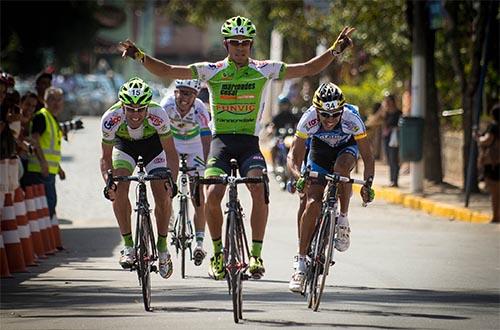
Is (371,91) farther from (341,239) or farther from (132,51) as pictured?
A: (341,239)

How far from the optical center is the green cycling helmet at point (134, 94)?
1287 cm

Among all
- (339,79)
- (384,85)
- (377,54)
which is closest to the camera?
(377,54)

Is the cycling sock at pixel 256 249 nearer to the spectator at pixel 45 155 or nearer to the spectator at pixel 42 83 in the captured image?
the spectator at pixel 45 155

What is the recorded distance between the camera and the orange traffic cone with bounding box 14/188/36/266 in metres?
16.5

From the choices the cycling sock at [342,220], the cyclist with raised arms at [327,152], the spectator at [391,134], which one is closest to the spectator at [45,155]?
the cyclist with raised arms at [327,152]

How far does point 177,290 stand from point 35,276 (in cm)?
216

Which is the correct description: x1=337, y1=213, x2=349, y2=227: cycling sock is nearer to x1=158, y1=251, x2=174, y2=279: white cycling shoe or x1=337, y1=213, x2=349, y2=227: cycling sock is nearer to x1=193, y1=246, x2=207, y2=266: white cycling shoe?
x1=158, y1=251, x2=174, y2=279: white cycling shoe

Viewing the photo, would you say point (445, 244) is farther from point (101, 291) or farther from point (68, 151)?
point (68, 151)

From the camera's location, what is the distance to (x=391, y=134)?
94.1ft

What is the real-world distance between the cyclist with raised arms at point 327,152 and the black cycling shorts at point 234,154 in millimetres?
322

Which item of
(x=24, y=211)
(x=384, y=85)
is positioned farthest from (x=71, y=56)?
(x=24, y=211)

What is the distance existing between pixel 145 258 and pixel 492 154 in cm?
958

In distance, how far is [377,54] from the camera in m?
33.8

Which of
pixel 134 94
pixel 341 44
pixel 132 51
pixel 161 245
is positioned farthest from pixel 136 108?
pixel 341 44
